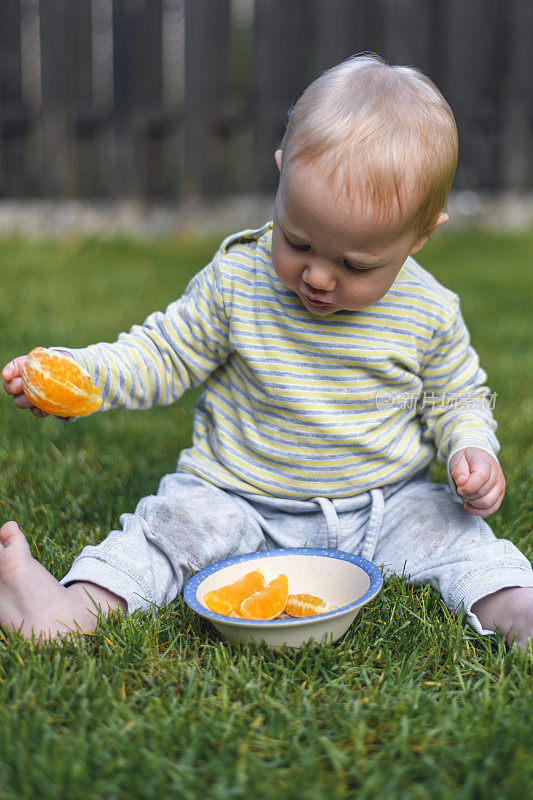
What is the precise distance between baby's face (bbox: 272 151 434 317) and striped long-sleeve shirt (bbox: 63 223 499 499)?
11cm

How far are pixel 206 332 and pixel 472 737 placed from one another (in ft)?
3.17

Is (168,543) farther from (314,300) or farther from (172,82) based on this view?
(172,82)

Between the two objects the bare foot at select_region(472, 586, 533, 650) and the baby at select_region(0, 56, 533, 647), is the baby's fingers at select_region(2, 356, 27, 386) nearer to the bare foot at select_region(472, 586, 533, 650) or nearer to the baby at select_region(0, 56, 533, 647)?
the baby at select_region(0, 56, 533, 647)

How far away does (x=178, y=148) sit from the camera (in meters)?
5.91

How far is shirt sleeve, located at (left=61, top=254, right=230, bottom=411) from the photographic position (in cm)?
179

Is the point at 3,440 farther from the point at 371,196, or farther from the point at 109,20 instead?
the point at 109,20

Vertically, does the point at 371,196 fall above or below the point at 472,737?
above

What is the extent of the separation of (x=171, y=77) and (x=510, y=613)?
16.7 feet

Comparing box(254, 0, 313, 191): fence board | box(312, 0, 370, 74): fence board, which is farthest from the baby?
box(312, 0, 370, 74): fence board

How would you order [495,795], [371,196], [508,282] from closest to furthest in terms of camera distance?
[495,795], [371,196], [508,282]

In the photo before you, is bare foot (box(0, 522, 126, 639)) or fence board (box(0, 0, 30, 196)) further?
fence board (box(0, 0, 30, 196))

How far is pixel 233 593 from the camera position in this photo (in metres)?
1.60

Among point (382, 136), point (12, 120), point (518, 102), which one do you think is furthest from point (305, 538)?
point (518, 102)

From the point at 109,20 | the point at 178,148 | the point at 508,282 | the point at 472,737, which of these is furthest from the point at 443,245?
the point at 472,737
